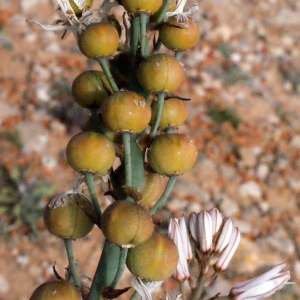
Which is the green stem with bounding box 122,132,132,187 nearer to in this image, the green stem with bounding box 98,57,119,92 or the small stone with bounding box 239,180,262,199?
the green stem with bounding box 98,57,119,92

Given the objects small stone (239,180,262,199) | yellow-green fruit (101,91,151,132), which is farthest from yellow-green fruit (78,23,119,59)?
small stone (239,180,262,199)

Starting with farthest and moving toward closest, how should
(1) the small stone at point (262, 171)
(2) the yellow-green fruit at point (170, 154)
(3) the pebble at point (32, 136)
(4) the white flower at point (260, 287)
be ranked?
1. (1) the small stone at point (262, 171)
2. (3) the pebble at point (32, 136)
3. (4) the white flower at point (260, 287)
4. (2) the yellow-green fruit at point (170, 154)

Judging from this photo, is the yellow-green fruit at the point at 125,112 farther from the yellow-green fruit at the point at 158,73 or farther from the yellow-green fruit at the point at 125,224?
the yellow-green fruit at the point at 125,224

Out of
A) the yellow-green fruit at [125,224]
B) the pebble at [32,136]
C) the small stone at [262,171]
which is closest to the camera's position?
the yellow-green fruit at [125,224]

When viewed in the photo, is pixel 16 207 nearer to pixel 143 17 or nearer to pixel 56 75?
pixel 56 75

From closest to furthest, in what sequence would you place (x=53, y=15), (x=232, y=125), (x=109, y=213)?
(x=109, y=213), (x=232, y=125), (x=53, y=15)

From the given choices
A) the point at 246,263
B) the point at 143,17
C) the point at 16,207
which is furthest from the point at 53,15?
the point at 143,17

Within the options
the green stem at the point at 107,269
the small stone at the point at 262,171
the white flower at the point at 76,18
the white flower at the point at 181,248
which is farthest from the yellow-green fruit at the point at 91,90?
the small stone at the point at 262,171
